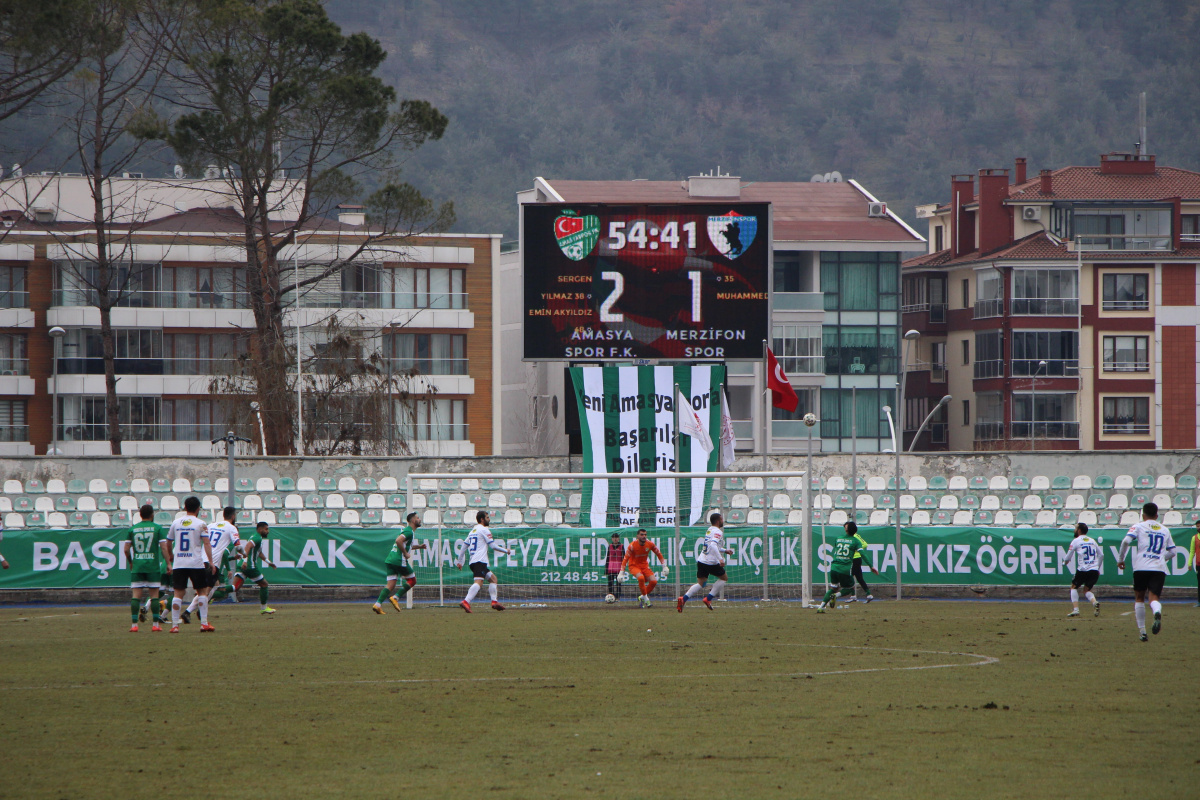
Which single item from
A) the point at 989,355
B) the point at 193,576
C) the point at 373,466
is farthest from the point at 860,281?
the point at 193,576

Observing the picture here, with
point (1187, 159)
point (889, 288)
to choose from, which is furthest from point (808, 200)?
point (1187, 159)

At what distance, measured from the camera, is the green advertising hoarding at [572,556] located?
29.2 m

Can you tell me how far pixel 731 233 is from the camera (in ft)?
111

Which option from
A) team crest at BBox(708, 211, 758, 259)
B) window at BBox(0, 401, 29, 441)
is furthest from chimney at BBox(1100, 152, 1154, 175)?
window at BBox(0, 401, 29, 441)

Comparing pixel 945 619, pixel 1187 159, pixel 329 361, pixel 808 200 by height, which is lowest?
pixel 945 619

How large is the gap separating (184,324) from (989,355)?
39.4 m

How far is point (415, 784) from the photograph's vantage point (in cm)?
916

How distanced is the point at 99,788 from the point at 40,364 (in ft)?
203

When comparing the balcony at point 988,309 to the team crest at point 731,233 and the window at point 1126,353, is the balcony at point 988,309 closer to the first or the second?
the window at point 1126,353

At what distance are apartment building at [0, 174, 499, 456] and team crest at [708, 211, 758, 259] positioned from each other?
32.4m

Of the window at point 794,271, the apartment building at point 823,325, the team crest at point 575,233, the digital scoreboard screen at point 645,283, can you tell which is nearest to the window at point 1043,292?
the apartment building at point 823,325

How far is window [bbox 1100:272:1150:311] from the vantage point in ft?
231

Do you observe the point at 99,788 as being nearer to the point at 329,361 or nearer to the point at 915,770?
the point at 915,770

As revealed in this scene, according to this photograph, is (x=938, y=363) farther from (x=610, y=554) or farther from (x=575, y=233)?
(x=610, y=554)
